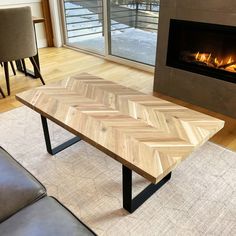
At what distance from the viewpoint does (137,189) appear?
1.68 m

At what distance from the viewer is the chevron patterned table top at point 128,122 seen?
1.22m

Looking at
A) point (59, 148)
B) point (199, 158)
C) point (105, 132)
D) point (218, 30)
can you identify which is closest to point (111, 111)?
point (105, 132)

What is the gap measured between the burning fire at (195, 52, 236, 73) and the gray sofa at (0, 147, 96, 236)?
6.81ft

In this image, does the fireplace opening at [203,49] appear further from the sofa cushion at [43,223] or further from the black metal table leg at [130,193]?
the sofa cushion at [43,223]

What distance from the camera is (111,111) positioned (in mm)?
1602

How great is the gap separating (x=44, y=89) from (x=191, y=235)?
1.36 meters

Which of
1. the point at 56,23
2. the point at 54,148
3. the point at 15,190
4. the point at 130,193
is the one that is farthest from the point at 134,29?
the point at 15,190

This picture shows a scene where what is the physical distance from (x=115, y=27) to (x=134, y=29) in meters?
0.34

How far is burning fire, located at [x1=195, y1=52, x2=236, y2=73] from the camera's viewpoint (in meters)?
2.45

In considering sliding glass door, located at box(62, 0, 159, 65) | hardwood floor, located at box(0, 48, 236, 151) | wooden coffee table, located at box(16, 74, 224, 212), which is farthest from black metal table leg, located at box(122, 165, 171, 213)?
sliding glass door, located at box(62, 0, 159, 65)

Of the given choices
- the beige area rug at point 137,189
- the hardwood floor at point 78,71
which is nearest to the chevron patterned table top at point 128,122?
the beige area rug at point 137,189

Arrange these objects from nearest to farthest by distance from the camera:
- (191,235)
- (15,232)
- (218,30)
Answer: (15,232) < (191,235) < (218,30)

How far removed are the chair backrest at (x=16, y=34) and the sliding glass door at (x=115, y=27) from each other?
131cm

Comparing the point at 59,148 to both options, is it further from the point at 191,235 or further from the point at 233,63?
the point at 233,63
